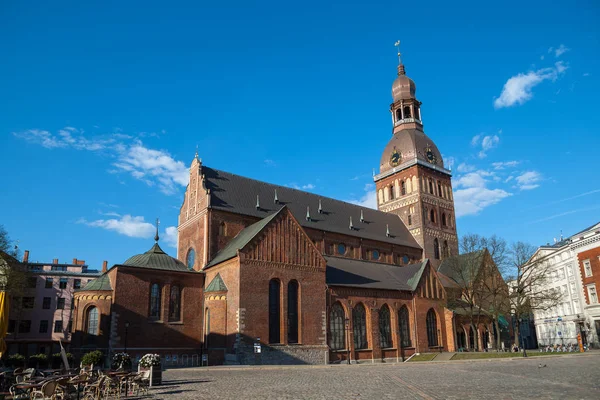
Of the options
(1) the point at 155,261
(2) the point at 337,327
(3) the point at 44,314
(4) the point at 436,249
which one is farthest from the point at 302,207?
(3) the point at 44,314

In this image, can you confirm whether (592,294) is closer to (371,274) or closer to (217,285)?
(371,274)

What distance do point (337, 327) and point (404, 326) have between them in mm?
8746

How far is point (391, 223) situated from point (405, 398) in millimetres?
49695

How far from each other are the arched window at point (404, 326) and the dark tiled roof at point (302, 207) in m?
10.5

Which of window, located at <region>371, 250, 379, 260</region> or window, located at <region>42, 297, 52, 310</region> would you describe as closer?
window, located at <region>371, 250, 379, 260</region>

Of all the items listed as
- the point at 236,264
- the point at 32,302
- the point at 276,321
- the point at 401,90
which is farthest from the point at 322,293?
the point at 32,302

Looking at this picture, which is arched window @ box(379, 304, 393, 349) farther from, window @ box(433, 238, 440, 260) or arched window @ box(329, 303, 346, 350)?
window @ box(433, 238, 440, 260)

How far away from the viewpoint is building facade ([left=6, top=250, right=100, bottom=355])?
6462 cm

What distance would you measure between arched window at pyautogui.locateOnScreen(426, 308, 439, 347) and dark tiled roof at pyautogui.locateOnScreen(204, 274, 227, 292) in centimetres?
2299

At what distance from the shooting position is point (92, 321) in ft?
123

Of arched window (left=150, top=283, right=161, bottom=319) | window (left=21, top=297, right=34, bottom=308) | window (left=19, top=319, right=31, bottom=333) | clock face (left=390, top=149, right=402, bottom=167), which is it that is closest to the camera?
arched window (left=150, top=283, right=161, bottom=319)

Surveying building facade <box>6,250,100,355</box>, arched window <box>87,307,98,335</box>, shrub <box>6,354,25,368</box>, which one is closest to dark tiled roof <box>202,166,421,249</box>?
arched window <box>87,307,98,335</box>

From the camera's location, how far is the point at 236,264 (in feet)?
127

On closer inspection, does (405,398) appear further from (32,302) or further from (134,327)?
(32,302)
